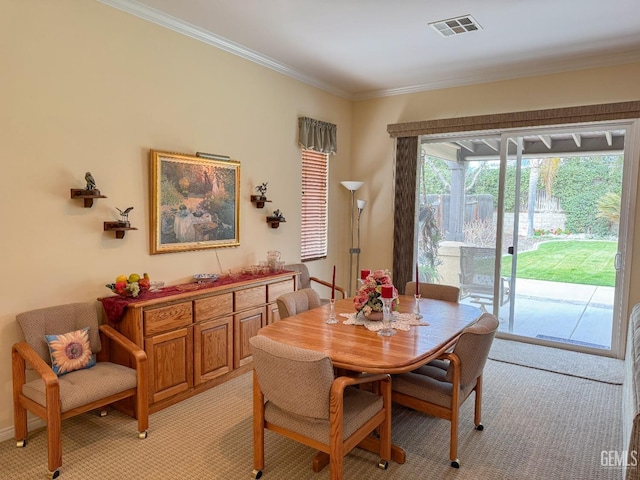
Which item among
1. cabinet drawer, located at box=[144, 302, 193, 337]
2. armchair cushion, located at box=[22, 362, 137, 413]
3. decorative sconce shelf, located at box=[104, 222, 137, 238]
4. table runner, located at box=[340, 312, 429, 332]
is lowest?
armchair cushion, located at box=[22, 362, 137, 413]

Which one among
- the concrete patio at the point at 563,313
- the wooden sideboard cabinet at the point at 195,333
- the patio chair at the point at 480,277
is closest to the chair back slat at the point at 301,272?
the wooden sideboard cabinet at the point at 195,333

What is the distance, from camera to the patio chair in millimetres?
5203

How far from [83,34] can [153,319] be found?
212 centimetres

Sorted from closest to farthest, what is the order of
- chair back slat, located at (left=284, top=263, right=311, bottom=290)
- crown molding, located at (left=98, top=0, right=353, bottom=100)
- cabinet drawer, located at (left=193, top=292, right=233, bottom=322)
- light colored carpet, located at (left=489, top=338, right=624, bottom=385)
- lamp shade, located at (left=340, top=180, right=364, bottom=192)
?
crown molding, located at (left=98, top=0, right=353, bottom=100)
cabinet drawer, located at (left=193, top=292, right=233, bottom=322)
light colored carpet, located at (left=489, top=338, right=624, bottom=385)
chair back slat, located at (left=284, top=263, right=311, bottom=290)
lamp shade, located at (left=340, top=180, right=364, bottom=192)

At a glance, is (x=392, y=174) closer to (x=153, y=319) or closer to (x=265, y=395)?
(x=153, y=319)

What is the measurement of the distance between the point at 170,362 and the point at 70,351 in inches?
27.9

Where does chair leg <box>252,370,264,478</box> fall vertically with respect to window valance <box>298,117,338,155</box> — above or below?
below

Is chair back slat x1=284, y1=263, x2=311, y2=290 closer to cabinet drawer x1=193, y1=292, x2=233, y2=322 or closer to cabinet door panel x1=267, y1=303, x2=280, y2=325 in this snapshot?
cabinet door panel x1=267, y1=303, x2=280, y2=325

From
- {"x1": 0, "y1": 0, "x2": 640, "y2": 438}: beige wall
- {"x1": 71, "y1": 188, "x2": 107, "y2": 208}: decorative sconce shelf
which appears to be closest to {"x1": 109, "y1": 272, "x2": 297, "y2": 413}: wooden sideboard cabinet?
{"x1": 0, "y1": 0, "x2": 640, "y2": 438}: beige wall

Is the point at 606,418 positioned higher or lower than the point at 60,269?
lower

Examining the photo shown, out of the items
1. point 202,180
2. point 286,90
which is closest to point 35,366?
point 202,180

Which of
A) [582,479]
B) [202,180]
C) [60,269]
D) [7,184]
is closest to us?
[582,479]

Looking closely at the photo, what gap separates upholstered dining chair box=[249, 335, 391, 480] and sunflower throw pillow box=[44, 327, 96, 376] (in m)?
1.32

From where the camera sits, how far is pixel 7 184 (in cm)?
275
